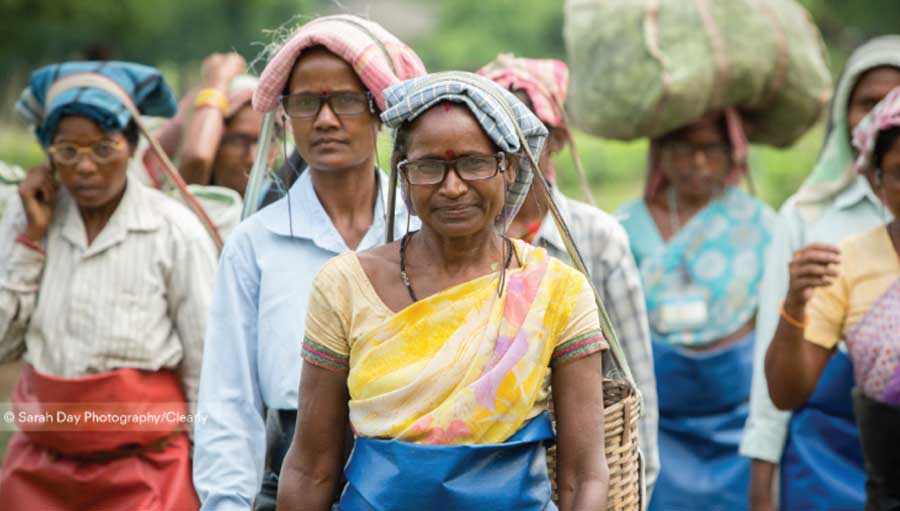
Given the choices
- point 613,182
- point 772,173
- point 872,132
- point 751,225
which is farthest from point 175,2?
point 872,132

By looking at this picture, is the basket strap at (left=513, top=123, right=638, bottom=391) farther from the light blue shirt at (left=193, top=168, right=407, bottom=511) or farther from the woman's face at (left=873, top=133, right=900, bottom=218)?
the woman's face at (left=873, top=133, right=900, bottom=218)

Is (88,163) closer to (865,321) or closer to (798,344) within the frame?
(798,344)

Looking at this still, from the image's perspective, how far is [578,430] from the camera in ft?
10.7

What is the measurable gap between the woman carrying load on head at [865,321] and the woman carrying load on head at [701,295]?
1.54 metres

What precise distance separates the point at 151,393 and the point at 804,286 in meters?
2.24

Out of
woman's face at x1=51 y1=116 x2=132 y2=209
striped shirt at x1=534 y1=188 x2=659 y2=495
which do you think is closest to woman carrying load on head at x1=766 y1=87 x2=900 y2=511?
striped shirt at x1=534 y1=188 x2=659 y2=495

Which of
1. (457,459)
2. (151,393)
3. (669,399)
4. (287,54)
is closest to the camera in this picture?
(457,459)

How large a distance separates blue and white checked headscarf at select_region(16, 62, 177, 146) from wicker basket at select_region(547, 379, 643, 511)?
241 centimetres

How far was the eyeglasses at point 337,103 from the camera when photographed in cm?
410

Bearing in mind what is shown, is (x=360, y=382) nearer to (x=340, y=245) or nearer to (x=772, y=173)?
(x=340, y=245)

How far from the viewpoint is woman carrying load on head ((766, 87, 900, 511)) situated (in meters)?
4.29

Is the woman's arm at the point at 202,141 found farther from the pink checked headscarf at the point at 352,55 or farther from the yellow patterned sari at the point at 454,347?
the yellow patterned sari at the point at 454,347

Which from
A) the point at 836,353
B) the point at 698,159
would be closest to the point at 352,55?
the point at 836,353

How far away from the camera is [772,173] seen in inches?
559
